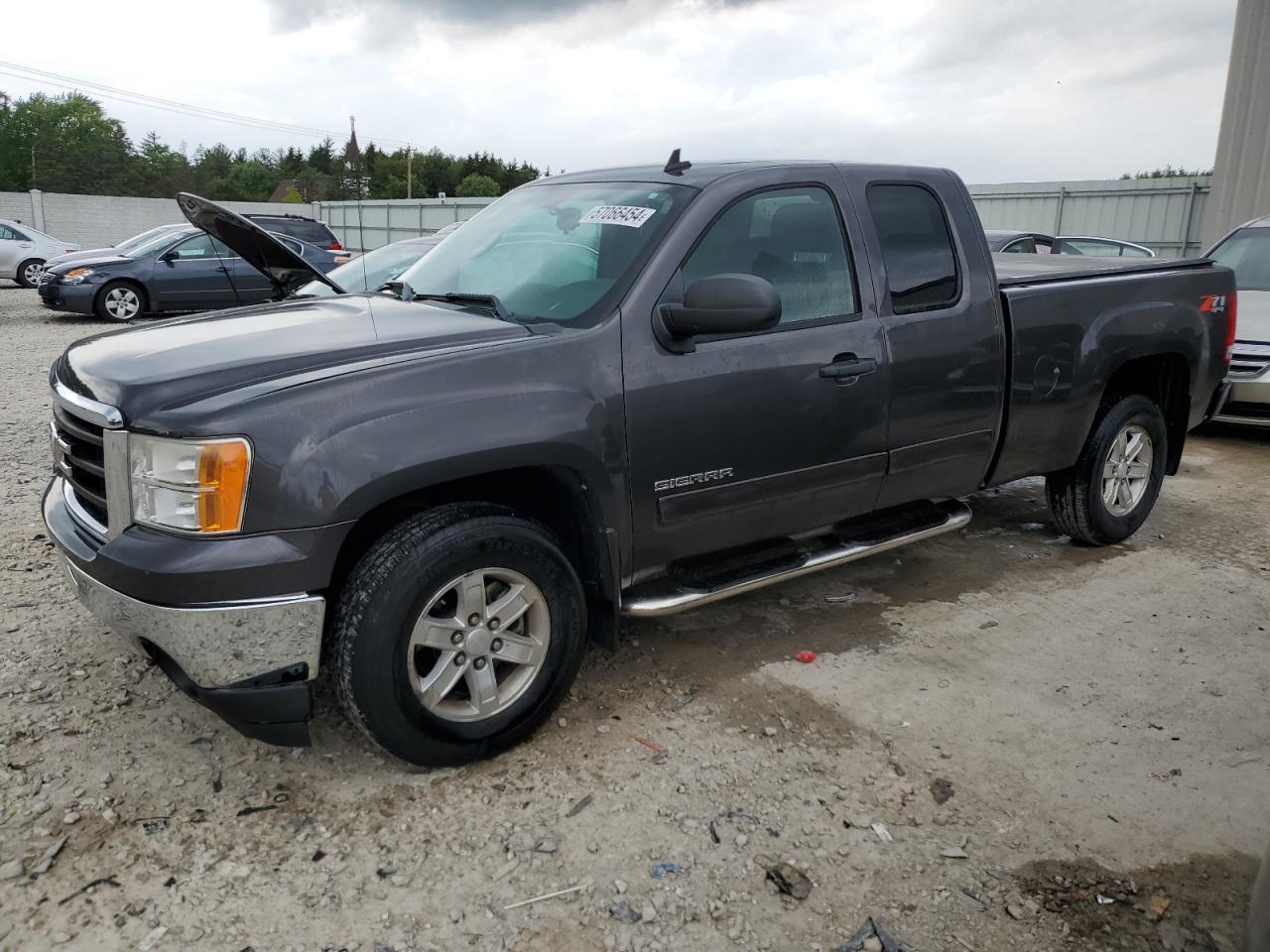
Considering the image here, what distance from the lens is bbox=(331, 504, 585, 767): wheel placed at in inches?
108

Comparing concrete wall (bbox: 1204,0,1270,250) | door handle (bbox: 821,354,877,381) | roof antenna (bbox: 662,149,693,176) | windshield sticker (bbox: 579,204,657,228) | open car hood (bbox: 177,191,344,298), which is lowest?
door handle (bbox: 821,354,877,381)

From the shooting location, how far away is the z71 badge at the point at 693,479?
3.27 metres

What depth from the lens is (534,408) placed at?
116 inches

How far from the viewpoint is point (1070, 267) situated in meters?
4.96

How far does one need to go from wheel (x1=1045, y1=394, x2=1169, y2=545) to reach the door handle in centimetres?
182

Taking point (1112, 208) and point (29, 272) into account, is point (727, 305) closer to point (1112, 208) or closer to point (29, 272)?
point (1112, 208)

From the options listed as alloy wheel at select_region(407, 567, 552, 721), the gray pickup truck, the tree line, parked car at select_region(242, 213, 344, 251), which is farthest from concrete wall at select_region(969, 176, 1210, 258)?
the tree line

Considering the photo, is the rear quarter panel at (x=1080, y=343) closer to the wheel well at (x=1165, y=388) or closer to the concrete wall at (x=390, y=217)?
the wheel well at (x=1165, y=388)

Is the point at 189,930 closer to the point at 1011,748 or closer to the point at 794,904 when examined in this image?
the point at 794,904

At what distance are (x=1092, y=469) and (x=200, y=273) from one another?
1391cm

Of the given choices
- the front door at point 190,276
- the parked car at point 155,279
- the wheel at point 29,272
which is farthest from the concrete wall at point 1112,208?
the wheel at point 29,272

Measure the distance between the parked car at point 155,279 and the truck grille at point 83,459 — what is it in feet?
38.4

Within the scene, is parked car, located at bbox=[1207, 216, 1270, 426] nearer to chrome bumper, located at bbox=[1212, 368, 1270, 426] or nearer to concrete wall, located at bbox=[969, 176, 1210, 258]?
chrome bumper, located at bbox=[1212, 368, 1270, 426]

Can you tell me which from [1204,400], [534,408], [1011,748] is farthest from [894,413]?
[1204,400]
